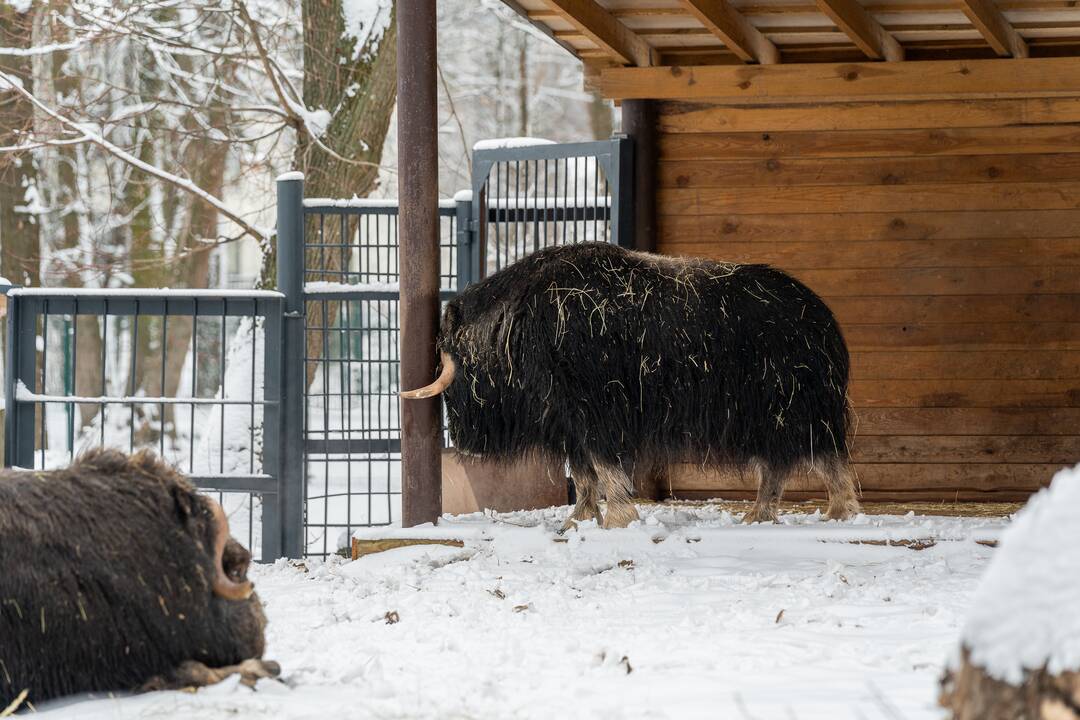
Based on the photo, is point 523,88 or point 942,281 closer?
point 942,281

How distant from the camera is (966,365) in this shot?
8016mm

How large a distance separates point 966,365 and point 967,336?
17 centimetres

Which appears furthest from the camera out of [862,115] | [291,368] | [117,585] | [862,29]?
[862,115]

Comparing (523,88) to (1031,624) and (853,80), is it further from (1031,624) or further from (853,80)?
(1031,624)

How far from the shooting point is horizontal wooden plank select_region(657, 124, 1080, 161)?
25.9 ft

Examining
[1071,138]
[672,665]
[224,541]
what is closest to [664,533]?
[672,665]

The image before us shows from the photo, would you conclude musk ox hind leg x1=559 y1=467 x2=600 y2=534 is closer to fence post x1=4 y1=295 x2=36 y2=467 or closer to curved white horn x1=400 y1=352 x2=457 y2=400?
curved white horn x1=400 y1=352 x2=457 y2=400

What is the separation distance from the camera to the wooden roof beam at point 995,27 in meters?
6.63

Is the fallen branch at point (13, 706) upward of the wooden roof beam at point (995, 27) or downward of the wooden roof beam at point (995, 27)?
downward

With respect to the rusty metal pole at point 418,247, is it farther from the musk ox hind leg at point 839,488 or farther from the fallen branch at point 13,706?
the fallen branch at point 13,706

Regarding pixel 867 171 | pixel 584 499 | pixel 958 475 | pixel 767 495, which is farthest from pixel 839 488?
pixel 867 171

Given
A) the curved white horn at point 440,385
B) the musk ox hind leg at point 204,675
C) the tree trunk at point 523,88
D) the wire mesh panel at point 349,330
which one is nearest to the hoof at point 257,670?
the musk ox hind leg at point 204,675

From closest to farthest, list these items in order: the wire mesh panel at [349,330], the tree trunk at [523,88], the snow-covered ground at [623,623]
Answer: the snow-covered ground at [623,623] < the wire mesh panel at [349,330] < the tree trunk at [523,88]

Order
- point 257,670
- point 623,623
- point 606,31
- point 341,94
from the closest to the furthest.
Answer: point 257,670 < point 623,623 < point 606,31 < point 341,94
